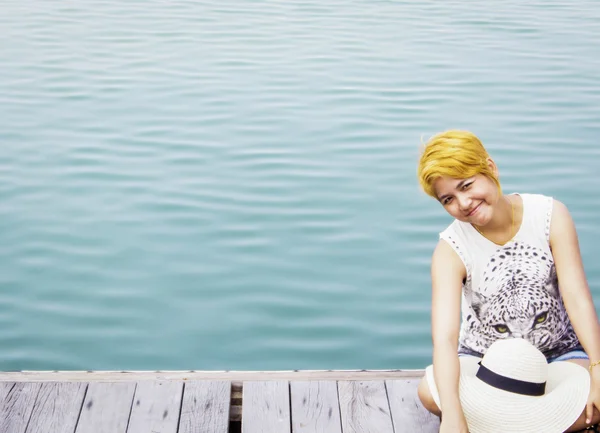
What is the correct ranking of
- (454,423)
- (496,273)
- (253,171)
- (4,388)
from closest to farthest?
1. (454,423)
2. (496,273)
3. (4,388)
4. (253,171)

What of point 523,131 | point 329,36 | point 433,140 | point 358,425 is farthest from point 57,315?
point 329,36

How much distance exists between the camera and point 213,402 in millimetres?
2865

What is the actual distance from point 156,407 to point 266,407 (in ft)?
1.08

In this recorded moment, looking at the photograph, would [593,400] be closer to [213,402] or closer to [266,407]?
[266,407]

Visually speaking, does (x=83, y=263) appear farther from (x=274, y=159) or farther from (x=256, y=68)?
(x=256, y=68)

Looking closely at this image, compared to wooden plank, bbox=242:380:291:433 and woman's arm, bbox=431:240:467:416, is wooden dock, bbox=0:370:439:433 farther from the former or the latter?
woman's arm, bbox=431:240:467:416

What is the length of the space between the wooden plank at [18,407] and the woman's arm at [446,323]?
122cm

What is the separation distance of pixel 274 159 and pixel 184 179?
645mm

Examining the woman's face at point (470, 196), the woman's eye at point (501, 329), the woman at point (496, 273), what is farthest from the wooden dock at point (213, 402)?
the woman's face at point (470, 196)

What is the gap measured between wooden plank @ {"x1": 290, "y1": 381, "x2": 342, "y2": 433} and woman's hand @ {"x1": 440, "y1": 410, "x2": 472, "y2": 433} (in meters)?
0.46

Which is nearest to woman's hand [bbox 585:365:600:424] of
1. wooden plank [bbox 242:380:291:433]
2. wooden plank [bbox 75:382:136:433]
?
wooden plank [bbox 242:380:291:433]

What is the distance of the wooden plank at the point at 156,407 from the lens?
2738 millimetres

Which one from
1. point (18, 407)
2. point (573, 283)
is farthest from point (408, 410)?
point (18, 407)

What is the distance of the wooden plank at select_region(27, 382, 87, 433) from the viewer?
2740mm
